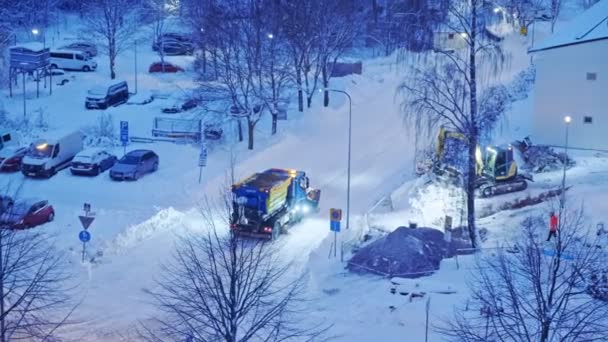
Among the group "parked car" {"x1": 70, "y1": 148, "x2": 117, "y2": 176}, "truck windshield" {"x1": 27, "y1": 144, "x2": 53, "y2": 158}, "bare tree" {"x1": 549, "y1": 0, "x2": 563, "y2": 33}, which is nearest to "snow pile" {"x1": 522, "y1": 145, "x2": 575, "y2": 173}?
"parked car" {"x1": 70, "y1": 148, "x2": 117, "y2": 176}

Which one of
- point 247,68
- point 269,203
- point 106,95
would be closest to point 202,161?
point 269,203

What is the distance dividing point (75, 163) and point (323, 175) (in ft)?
35.6

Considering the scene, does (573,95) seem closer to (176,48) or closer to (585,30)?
(585,30)

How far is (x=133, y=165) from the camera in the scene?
38.4 meters

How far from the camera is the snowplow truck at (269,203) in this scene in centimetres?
3020

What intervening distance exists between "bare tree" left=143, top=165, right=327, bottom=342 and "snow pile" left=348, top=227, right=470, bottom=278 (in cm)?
205

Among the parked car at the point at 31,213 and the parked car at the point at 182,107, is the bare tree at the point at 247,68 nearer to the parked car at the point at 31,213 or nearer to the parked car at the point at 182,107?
the parked car at the point at 182,107

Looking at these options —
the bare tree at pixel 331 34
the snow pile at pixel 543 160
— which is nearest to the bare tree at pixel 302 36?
the bare tree at pixel 331 34

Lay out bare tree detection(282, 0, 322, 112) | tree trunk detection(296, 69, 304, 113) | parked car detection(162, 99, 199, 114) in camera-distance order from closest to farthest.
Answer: bare tree detection(282, 0, 322, 112) → tree trunk detection(296, 69, 304, 113) → parked car detection(162, 99, 199, 114)

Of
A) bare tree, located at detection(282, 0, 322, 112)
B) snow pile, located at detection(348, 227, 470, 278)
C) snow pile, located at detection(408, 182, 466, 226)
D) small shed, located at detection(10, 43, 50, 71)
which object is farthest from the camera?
small shed, located at detection(10, 43, 50, 71)

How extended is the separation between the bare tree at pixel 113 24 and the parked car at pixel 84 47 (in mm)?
768

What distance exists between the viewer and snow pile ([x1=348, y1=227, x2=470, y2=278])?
26.1 meters

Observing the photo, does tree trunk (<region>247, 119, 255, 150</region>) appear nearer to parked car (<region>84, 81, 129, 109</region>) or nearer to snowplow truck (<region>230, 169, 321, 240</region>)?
snowplow truck (<region>230, 169, 321, 240</region>)

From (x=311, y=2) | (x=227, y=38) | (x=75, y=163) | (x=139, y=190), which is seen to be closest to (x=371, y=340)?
(x=139, y=190)
